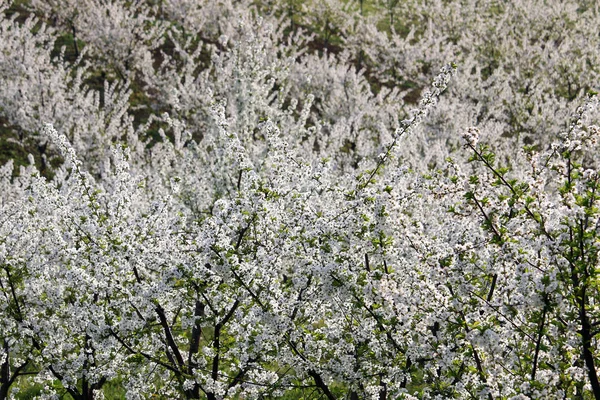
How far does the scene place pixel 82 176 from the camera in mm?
6961

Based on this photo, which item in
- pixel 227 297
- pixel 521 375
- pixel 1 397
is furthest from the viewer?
pixel 1 397

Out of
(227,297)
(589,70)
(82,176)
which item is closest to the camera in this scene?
(227,297)

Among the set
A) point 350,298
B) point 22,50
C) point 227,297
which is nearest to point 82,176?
point 227,297

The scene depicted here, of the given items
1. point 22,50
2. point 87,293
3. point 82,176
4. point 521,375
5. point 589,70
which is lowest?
point 521,375

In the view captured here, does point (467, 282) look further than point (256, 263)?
No

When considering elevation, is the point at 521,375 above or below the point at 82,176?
below

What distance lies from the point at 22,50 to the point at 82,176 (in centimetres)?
2667

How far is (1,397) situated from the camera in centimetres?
845

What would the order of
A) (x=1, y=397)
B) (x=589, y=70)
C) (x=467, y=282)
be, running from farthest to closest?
1. (x=589, y=70)
2. (x=1, y=397)
3. (x=467, y=282)

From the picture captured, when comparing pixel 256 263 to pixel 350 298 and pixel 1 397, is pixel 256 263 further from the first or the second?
pixel 1 397

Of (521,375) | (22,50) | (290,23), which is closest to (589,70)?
(290,23)

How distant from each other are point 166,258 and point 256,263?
3.60 feet

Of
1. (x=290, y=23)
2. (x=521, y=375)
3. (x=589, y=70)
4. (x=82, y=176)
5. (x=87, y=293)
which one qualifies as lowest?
(x=521, y=375)

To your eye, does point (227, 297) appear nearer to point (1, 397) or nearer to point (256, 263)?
point (256, 263)
